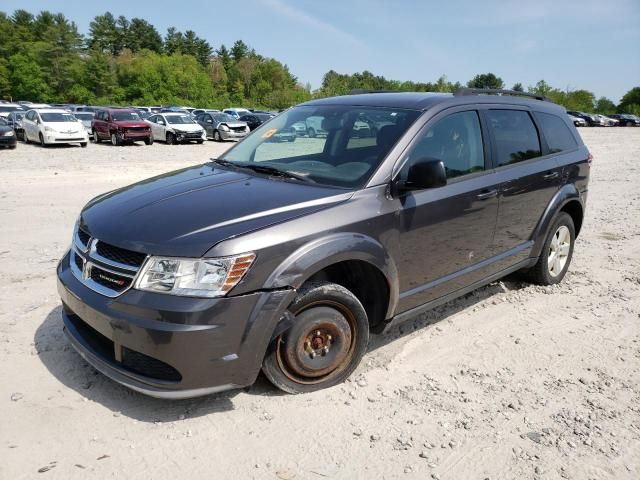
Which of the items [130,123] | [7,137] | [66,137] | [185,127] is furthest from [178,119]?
[7,137]

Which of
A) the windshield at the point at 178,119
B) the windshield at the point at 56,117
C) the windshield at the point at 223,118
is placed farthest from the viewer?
the windshield at the point at 223,118

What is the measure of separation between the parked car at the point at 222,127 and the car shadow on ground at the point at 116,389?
83.4 feet

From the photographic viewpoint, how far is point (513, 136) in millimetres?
4590

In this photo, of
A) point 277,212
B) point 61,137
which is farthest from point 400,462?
point 61,137

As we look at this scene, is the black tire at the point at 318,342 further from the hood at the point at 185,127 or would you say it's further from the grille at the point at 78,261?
the hood at the point at 185,127

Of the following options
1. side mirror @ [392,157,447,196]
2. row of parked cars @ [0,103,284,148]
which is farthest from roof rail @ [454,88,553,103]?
row of parked cars @ [0,103,284,148]

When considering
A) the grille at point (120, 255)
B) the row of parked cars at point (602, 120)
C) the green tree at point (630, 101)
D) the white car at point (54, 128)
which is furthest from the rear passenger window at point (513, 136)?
the green tree at point (630, 101)

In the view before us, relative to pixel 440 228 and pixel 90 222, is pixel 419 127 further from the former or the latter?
pixel 90 222

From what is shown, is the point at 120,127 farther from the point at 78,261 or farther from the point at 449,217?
the point at 449,217

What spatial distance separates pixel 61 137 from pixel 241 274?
21.8 meters

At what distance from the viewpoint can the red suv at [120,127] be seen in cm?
2377

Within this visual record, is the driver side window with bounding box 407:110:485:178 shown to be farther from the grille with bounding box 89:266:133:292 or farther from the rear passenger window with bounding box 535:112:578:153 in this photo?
the grille with bounding box 89:266:133:292

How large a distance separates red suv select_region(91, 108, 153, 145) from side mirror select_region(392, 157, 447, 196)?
22.7m

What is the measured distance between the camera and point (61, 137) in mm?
21562
